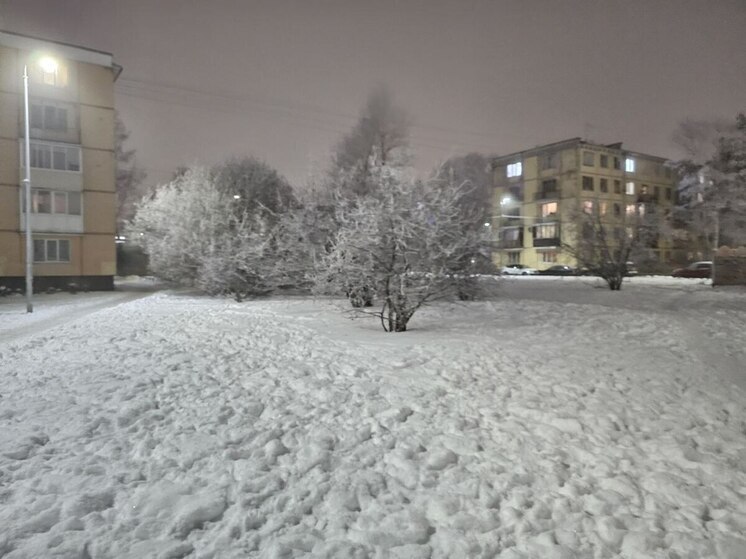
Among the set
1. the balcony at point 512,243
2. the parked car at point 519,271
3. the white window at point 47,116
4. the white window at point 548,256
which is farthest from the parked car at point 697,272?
the white window at point 47,116

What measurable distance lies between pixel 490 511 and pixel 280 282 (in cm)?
1508

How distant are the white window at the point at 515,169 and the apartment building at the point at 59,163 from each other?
45678mm

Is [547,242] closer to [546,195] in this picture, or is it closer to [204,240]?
[546,195]

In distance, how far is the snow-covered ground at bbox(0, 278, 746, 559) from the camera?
354cm

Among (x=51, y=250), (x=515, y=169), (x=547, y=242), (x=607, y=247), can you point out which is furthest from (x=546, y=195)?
(x=51, y=250)

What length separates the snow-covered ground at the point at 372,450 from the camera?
354cm

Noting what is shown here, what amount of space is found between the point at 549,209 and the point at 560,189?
8.82ft

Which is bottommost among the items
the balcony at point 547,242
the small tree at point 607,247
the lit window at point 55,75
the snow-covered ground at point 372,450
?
the snow-covered ground at point 372,450

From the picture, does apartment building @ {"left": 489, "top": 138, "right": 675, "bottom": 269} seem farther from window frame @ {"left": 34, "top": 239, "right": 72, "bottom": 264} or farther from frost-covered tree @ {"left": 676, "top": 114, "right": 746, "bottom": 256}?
window frame @ {"left": 34, "top": 239, "right": 72, "bottom": 264}

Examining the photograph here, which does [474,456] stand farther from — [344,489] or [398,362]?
[398,362]

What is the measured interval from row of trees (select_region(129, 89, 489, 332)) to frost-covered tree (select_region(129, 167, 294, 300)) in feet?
0.17

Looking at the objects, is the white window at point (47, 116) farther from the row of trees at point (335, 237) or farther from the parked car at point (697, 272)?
the parked car at point (697, 272)

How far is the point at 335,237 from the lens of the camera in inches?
576

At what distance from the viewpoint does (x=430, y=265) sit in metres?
11.0
